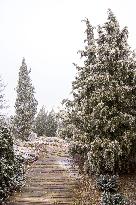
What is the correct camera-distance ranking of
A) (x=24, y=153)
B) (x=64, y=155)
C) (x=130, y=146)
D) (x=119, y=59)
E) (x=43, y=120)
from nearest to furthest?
(x=130, y=146)
(x=119, y=59)
(x=24, y=153)
(x=64, y=155)
(x=43, y=120)

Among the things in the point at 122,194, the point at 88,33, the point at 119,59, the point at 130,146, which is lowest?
the point at 122,194

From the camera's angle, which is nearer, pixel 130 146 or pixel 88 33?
pixel 130 146

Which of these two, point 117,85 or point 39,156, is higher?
point 117,85

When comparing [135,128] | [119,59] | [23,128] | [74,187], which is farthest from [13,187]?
[23,128]

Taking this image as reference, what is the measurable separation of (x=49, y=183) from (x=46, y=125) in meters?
56.7

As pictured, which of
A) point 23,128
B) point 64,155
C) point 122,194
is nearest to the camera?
point 122,194

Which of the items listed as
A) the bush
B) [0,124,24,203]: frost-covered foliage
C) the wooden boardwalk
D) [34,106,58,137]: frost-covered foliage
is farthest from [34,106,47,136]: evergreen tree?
the bush

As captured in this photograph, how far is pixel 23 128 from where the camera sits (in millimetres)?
59594

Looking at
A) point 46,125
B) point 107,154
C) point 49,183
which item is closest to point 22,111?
point 46,125

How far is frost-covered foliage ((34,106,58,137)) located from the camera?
75994 mm

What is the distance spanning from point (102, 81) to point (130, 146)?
358cm

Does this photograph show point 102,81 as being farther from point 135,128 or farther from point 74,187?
point 74,187

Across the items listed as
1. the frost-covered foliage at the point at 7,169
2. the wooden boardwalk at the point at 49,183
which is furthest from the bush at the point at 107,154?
the frost-covered foliage at the point at 7,169

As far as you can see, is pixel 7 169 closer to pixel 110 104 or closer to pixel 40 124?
pixel 110 104
